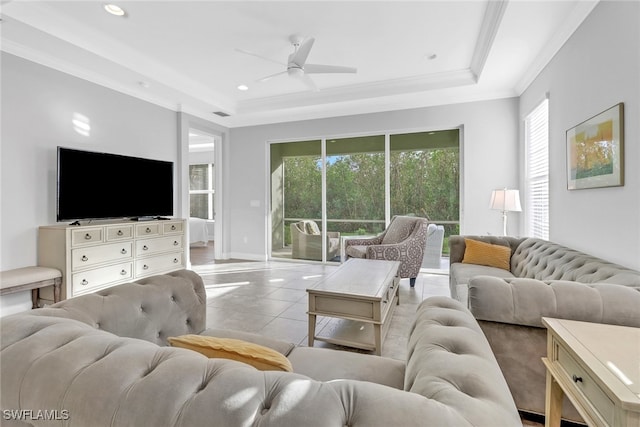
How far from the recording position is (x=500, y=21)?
271cm

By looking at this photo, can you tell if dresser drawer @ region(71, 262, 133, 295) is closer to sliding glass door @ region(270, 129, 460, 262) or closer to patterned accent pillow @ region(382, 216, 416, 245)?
sliding glass door @ region(270, 129, 460, 262)

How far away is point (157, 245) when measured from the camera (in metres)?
4.14

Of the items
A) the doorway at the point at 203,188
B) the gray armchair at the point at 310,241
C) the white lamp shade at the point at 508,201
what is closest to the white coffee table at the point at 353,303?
the white lamp shade at the point at 508,201

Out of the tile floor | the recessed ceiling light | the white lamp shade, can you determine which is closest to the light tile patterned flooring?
the tile floor

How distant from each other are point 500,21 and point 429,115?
2209mm

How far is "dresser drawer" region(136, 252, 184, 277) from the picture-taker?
3902 millimetres

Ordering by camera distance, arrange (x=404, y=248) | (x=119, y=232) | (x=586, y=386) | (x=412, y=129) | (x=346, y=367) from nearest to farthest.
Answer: (x=586, y=386) → (x=346, y=367) → (x=119, y=232) → (x=404, y=248) → (x=412, y=129)

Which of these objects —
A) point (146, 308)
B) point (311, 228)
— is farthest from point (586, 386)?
point (311, 228)

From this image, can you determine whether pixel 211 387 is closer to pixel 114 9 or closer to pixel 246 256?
pixel 114 9

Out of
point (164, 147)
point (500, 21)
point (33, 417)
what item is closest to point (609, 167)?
point (500, 21)

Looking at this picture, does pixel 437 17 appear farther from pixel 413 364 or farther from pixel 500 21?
pixel 413 364

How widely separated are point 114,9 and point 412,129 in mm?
4177

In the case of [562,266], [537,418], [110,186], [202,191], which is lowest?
[537,418]

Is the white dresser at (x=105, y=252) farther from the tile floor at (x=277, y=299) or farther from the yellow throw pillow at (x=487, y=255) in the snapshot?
the yellow throw pillow at (x=487, y=255)
